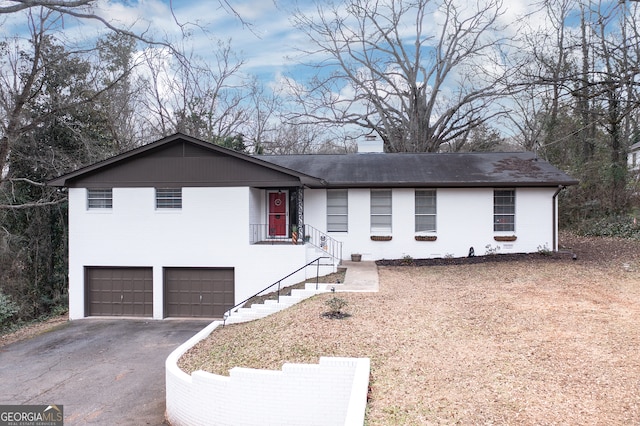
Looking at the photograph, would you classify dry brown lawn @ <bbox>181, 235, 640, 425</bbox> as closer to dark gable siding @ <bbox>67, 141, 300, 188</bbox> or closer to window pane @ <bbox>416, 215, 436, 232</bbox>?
window pane @ <bbox>416, 215, 436, 232</bbox>

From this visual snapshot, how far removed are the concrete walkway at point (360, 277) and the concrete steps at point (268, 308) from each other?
0.70m

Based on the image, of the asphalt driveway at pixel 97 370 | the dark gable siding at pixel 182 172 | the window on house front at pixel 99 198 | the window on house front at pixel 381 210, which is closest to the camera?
the asphalt driveway at pixel 97 370

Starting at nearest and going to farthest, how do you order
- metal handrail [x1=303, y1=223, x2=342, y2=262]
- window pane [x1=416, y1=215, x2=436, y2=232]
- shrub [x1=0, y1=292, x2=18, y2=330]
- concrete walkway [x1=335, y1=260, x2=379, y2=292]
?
1. concrete walkway [x1=335, y1=260, x2=379, y2=292]
2. shrub [x1=0, y1=292, x2=18, y2=330]
3. metal handrail [x1=303, y1=223, x2=342, y2=262]
4. window pane [x1=416, y1=215, x2=436, y2=232]

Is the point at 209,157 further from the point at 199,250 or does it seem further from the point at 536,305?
the point at 536,305

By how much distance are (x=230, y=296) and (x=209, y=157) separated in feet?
15.7

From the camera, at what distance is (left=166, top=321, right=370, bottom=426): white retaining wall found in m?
6.04

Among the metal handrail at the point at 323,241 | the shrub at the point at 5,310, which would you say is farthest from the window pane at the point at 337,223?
the shrub at the point at 5,310

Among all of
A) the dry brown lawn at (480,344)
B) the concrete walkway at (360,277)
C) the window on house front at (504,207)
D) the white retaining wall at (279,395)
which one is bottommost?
the white retaining wall at (279,395)

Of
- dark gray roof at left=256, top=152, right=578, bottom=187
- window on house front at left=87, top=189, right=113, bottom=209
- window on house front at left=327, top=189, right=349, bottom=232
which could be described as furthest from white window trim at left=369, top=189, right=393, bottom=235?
window on house front at left=87, top=189, right=113, bottom=209

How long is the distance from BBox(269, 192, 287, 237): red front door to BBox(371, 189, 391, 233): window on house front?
11.0 feet

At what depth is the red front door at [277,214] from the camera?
15711mm

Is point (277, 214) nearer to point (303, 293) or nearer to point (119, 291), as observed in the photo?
point (303, 293)

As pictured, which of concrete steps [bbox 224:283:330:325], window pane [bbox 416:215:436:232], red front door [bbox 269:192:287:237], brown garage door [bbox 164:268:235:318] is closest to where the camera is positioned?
concrete steps [bbox 224:283:330:325]

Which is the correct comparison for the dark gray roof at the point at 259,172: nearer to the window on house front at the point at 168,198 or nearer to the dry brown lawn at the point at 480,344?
the window on house front at the point at 168,198
